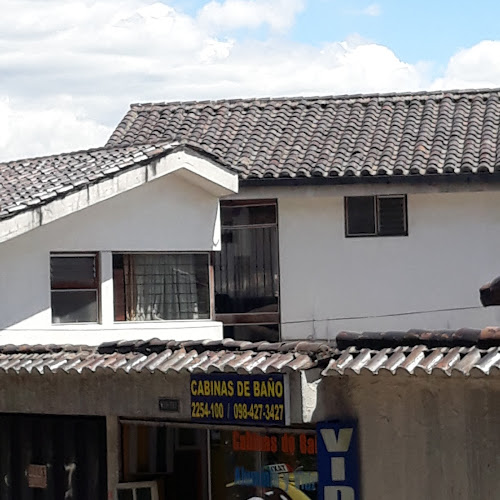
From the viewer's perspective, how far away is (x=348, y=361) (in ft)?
35.6

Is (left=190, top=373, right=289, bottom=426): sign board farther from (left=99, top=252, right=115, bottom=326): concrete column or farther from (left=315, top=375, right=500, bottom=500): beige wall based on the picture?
(left=99, top=252, right=115, bottom=326): concrete column

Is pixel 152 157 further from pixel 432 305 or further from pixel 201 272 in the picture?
pixel 432 305

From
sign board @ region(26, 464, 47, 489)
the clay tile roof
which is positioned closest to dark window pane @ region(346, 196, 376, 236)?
the clay tile roof

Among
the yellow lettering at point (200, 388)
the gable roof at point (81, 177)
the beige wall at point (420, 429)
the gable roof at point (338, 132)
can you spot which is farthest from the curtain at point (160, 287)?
the beige wall at point (420, 429)

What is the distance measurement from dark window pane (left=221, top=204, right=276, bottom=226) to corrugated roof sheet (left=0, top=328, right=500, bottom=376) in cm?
1152

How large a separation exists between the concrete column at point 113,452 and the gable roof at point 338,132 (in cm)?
1086

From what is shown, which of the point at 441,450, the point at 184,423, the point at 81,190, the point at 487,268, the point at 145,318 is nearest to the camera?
the point at 441,450

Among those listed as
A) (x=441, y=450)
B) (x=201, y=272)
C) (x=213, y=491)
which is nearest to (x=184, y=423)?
(x=213, y=491)

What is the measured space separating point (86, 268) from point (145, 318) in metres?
1.43

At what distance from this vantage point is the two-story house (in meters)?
11.3

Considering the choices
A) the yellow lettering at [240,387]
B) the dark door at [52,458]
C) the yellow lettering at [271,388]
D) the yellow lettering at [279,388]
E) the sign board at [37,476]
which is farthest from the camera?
the sign board at [37,476]

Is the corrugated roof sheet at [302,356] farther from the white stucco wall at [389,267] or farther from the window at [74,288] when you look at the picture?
the white stucco wall at [389,267]

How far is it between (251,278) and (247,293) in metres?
0.32

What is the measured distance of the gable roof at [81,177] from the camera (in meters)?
19.5
